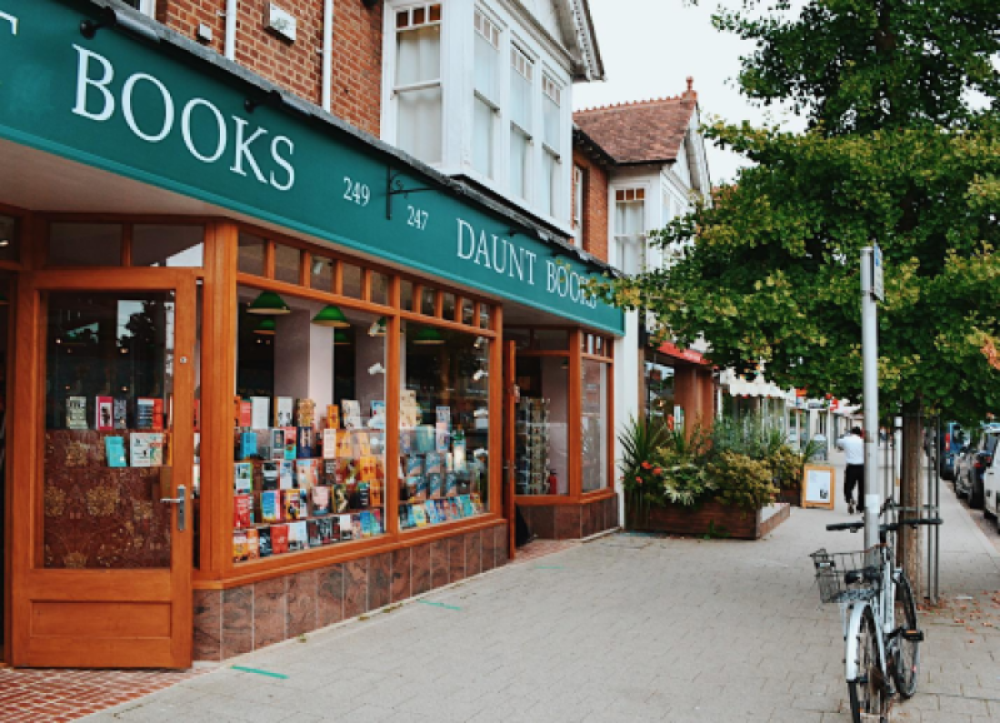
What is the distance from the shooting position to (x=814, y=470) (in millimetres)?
17891

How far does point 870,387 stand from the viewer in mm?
5672

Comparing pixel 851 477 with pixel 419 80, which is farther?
pixel 851 477

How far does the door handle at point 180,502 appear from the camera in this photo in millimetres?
6188

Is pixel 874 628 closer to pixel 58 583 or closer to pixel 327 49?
pixel 58 583

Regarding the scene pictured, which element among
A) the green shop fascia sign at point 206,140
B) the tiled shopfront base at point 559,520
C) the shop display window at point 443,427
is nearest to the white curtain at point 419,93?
the green shop fascia sign at point 206,140

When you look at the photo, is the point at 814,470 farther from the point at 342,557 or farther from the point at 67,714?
the point at 67,714

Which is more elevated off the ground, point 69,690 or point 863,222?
point 863,222

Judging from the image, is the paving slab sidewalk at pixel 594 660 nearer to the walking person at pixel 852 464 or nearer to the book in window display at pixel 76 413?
the book in window display at pixel 76 413

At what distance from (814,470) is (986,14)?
10.9m

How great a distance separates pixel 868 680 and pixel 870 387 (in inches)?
69.2

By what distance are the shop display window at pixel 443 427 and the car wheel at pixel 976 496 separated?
45.3ft

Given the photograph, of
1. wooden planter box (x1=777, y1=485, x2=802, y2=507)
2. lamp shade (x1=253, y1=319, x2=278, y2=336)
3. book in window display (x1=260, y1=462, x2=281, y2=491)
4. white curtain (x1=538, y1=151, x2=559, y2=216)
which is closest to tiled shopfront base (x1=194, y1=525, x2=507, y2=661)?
book in window display (x1=260, y1=462, x2=281, y2=491)

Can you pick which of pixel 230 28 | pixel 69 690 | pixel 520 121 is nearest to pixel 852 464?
pixel 520 121

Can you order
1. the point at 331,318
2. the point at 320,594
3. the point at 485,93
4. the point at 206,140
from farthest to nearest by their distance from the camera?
the point at 485,93, the point at 331,318, the point at 320,594, the point at 206,140
